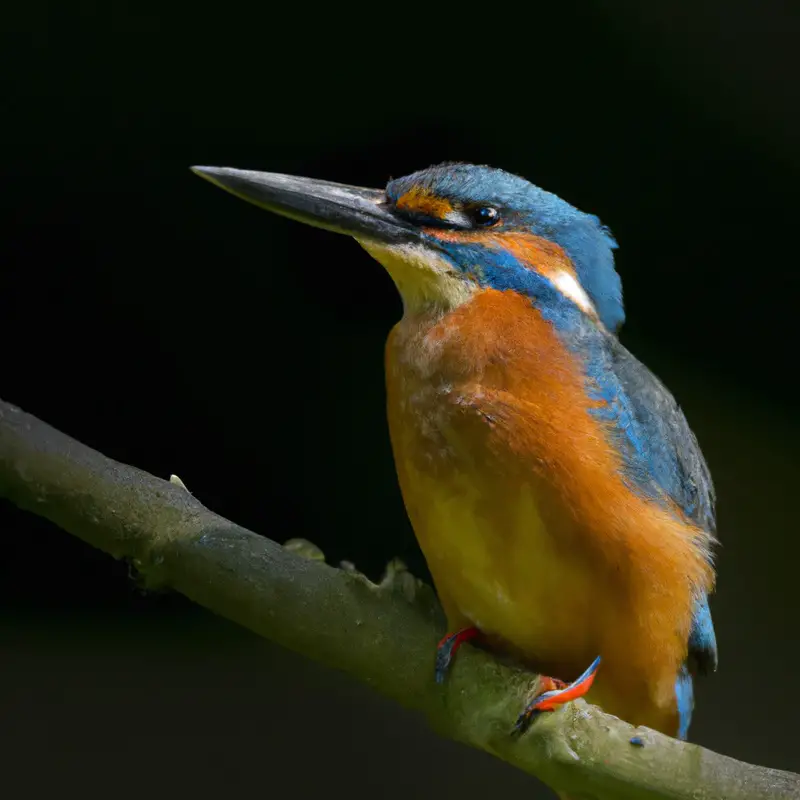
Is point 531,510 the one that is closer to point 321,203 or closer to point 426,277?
point 426,277

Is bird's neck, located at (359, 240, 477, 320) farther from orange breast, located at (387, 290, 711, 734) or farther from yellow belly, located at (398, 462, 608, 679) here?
yellow belly, located at (398, 462, 608, 679)

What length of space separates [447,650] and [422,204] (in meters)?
0.47

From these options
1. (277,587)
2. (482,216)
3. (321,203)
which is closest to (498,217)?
(482,216)

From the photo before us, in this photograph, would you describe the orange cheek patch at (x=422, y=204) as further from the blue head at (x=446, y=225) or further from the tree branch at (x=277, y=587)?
the tree branch at (x=277, y=587)

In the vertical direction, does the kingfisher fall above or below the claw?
above

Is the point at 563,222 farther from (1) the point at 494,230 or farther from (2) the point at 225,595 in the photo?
(2) the point at 225,595

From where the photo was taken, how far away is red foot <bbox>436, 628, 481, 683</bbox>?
1165 mm

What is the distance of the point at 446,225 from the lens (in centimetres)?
126

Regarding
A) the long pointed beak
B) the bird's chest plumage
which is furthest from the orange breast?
the long pointed beak

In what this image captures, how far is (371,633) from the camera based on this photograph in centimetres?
115

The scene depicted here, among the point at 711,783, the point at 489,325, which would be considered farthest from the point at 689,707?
the point at 489,325

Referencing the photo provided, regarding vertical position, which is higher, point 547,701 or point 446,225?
point 446,225

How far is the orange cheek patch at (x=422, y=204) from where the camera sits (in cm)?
126

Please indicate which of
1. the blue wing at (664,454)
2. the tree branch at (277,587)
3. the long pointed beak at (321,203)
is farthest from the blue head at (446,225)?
the tree branch at (277,587)
